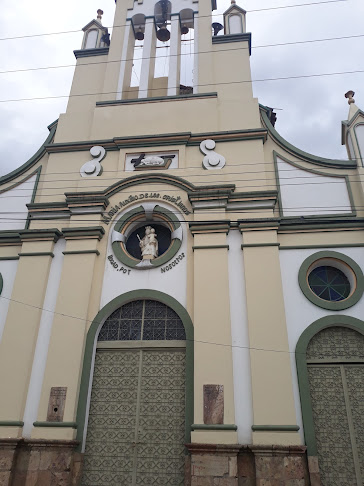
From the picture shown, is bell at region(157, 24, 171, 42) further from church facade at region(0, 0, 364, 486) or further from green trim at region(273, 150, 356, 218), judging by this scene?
green trim at region(273, 150, 356, 218)

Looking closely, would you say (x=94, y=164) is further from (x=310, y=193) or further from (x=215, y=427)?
(x=215, y=427)

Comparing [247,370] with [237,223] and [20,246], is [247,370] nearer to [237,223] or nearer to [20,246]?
[237,223]

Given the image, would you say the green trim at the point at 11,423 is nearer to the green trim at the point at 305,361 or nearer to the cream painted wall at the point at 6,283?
the cream painted wall at the point at 6,283

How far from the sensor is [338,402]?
346 inches

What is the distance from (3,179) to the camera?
1273cm

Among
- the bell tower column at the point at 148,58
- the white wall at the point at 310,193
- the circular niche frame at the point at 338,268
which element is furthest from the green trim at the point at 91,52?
the circular niche frame at the point at 338,268

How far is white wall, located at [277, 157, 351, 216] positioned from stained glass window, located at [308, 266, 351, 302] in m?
1.56

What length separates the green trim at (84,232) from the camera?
10.8m

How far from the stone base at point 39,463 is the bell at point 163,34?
45.1ft

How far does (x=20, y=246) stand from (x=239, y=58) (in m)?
8.81

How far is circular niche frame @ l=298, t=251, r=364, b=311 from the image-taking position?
373 inches

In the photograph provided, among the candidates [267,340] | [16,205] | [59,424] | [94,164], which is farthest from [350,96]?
[59,424]

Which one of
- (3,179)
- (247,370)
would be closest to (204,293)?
(247,370)

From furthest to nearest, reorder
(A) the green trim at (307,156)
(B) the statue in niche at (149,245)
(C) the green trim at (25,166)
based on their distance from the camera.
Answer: (C) the green trim at (25,166)
(A) the green trim at (307,156)
(B) the statue in niche at (149,245)
